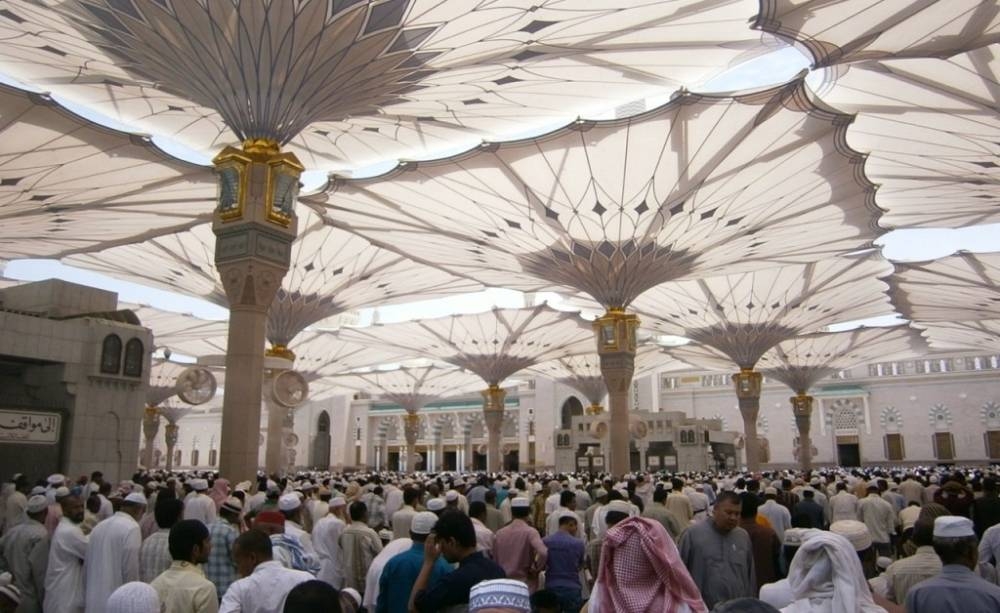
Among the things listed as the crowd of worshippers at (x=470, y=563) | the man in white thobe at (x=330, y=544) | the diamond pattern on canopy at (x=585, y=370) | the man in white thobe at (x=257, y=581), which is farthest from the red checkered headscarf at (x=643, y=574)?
the diamond pattern on canopy at (x=585, y=370)

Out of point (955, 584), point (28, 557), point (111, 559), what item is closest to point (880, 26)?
point (955, 584)

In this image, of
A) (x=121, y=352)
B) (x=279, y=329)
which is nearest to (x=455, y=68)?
(x=121, y=352)

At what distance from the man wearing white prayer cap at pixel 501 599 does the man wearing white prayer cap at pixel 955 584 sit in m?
1.74

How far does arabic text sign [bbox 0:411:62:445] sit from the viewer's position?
500 inches

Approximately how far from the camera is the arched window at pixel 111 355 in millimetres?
14570

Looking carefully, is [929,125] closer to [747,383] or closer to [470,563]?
[470,563]

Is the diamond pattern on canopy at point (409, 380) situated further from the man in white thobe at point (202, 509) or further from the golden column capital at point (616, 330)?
the man in white thobe at point (202, 509)

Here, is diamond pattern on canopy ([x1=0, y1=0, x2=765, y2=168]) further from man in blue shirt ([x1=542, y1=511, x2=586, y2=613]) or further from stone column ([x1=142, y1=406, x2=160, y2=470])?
stone column ([x1=142, y1=406, x2=160, y2=470])

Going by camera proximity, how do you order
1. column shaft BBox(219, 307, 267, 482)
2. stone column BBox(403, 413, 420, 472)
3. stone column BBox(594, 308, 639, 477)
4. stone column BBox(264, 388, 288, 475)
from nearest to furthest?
column shaft BBox(219, 307, 267, 482) → stone column BBox(594, 308, 639, 477) → stone column BBox(264, 388, 288, 475) → stone column BBox(403, 413, 420, 472)

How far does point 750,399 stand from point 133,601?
31.7 meters

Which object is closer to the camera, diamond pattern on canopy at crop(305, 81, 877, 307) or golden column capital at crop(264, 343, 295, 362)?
diamond pattern on canopy at crop(305, 81, 877, 307)

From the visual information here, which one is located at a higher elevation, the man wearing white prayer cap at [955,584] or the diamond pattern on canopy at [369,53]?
the diamond pattern on canopy at [369,53]

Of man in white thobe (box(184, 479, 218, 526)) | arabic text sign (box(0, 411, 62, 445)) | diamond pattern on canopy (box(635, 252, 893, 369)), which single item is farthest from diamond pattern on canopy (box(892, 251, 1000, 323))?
arabic text sign (box(0, 411, 62, 445))

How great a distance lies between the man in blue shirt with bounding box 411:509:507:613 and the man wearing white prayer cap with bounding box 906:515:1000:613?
177cm
